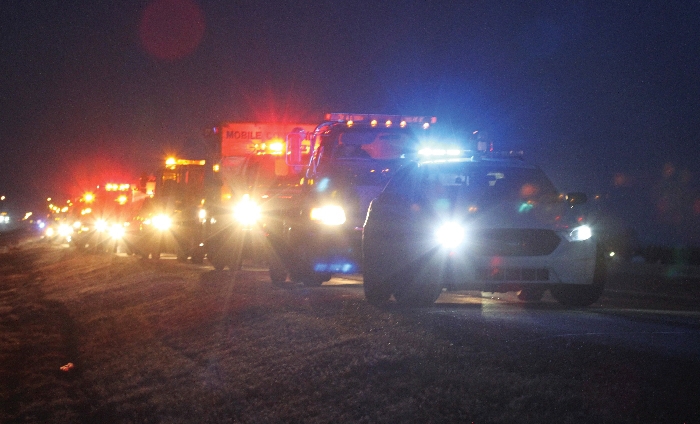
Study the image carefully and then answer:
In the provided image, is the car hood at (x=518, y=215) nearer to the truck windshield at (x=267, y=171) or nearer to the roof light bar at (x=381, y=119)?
the roof light bar at (x=381, y=119)

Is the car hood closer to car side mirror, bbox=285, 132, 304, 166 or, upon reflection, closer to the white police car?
the white police car

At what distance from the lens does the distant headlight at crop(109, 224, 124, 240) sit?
3256cm

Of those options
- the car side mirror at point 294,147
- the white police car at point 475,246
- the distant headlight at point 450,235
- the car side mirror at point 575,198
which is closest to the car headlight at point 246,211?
the car side mirror at point 294,147

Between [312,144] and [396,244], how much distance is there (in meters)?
5.46

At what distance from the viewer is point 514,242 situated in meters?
9.29

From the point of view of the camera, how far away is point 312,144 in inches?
578

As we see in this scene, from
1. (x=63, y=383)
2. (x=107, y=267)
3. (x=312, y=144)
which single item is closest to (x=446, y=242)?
(x=63, y=383)

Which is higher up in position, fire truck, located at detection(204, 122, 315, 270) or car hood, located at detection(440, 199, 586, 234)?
fire truck, located at detection(204, 122, 315, 270)

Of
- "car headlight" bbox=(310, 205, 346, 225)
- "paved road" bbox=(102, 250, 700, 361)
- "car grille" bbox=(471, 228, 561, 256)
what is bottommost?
"paved road" bbox=(102, 250, 700, 361)

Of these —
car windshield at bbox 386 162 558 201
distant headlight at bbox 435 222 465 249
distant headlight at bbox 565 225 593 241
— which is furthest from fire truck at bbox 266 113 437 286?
distant headlight at bbox 565 225 593 241

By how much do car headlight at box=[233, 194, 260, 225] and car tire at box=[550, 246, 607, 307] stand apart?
304 inches

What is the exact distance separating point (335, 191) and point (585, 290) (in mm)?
3768

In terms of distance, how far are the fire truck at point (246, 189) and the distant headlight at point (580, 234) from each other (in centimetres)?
663

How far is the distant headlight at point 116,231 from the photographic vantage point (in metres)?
32.6
